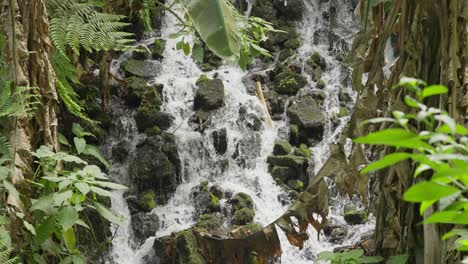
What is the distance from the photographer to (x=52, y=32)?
3746 mm

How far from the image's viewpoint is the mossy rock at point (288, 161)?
8188mm

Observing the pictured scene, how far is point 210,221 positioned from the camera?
7152 millimetres

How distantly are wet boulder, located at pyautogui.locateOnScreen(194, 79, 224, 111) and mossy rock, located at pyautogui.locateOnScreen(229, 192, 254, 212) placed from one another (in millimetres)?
1919

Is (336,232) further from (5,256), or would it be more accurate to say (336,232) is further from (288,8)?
(288,8)

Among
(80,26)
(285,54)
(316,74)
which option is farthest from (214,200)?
(80,26)

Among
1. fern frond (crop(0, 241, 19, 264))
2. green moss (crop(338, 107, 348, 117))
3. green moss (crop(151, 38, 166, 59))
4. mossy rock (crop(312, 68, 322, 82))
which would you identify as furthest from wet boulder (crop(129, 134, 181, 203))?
fern frond (crop(0, 241, 19, 264))

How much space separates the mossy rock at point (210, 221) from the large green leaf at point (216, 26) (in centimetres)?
421

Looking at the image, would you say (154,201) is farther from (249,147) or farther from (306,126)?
(306,126)

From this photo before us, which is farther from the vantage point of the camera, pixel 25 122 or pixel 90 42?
pixel 90 42

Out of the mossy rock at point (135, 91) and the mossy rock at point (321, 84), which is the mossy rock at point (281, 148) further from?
the mossy rock at point (135, 91)

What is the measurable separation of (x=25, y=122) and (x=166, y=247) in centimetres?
352

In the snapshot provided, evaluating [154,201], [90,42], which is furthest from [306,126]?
[90,42]

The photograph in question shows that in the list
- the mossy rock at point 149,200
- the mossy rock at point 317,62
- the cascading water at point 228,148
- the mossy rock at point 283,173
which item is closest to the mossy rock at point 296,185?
the mossy rock at point 283,173

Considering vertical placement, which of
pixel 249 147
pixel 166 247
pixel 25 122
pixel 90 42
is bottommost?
pixel 166 247
